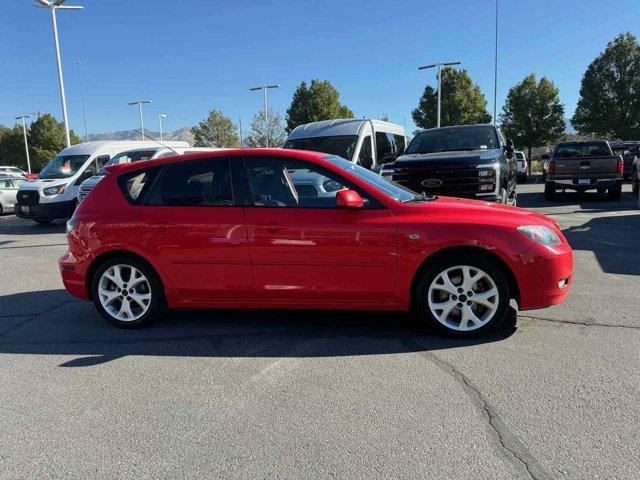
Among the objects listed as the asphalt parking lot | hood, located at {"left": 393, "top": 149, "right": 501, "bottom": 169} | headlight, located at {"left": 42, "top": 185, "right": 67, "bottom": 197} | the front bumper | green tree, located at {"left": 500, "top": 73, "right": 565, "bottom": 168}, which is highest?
green tree, located at {"left": 500, "top": 73, "right": 565, "bottom": 168}

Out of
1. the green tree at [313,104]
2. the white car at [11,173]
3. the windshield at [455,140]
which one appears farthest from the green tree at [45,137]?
the windshield at [455,140]

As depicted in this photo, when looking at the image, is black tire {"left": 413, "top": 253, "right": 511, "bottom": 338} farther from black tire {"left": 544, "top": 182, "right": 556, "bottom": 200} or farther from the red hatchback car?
black tire {"left": 544, "top": 182, "right": 556, "bottom": 200}

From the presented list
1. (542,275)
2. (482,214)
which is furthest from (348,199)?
(542,275)

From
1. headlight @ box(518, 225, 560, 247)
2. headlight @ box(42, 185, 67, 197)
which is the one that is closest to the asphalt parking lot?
headlight @ box(518, 225, 560, 247)

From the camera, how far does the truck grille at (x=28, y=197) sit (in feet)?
42.6

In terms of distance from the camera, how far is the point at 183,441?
115 inches

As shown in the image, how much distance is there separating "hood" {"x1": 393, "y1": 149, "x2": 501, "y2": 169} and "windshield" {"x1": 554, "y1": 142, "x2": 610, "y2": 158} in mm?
8280

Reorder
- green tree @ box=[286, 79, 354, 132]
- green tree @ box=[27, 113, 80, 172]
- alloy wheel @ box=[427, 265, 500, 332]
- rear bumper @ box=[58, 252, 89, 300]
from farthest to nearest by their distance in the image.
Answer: green tree @ box=[27, 113, 80, 172] → green tree @ box=[286, 79, 354, 132] → rear bumper @ box=[58, 252, 89, 300] → alloy wheel @ box=[427, 265, 500, 332]

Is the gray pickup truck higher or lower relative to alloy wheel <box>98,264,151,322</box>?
higher

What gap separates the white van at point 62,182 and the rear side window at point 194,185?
981cm

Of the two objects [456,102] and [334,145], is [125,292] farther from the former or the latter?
[456,102]

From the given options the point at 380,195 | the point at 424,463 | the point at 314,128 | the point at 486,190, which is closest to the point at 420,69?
the point at 314,128

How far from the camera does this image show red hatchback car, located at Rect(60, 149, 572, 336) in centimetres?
418

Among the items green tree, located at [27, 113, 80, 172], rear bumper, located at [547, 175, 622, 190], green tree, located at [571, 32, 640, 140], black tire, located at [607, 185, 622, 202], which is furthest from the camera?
green tree, located at [27, 113, 80, 172]
